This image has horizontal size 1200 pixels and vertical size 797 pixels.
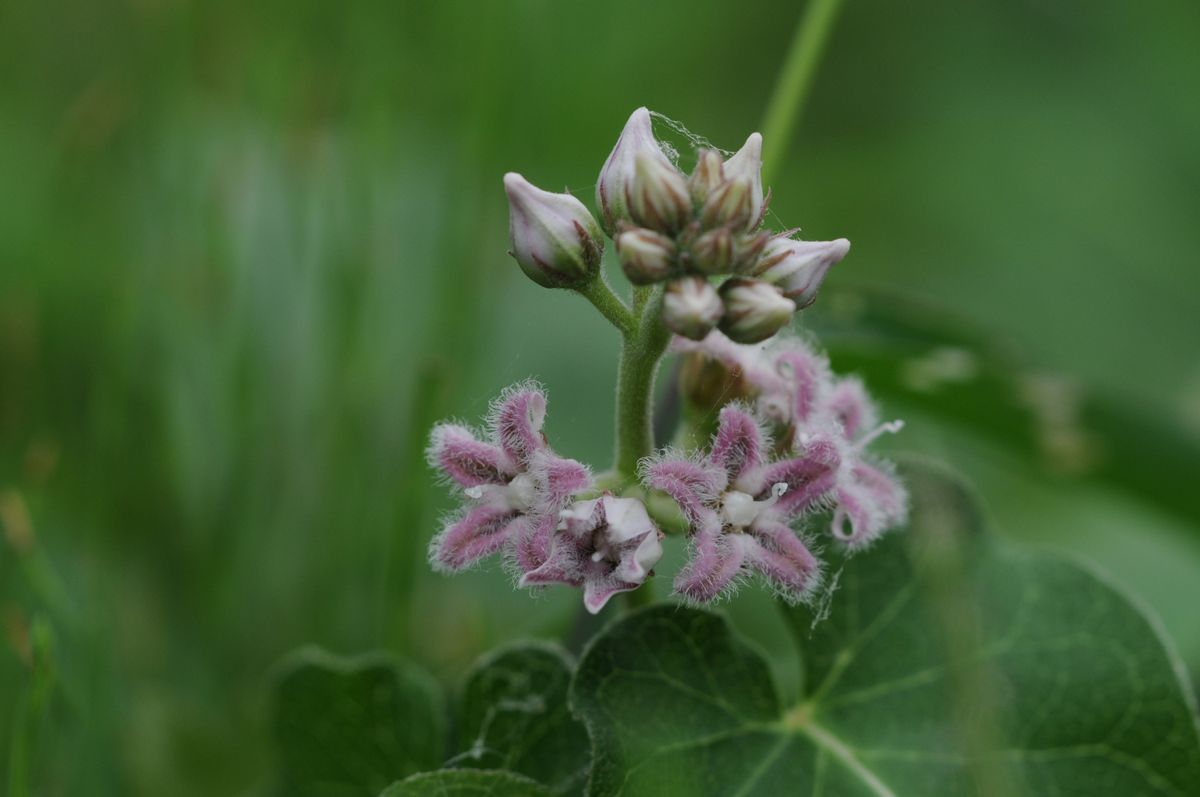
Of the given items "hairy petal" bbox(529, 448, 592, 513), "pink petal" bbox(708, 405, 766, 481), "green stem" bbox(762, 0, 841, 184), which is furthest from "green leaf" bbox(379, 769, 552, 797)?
"green stem" bbox(762, 0, 841, 184)

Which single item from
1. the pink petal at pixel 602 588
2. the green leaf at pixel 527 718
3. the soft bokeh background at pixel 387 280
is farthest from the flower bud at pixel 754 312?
the soft bokeh background at pixel 387 280

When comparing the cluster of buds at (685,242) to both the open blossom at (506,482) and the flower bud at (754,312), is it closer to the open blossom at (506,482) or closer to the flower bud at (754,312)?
the flower bud at (754,312)

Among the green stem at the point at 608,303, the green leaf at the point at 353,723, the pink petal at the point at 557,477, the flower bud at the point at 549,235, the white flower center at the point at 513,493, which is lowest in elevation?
the green leaf at the point at 353,723

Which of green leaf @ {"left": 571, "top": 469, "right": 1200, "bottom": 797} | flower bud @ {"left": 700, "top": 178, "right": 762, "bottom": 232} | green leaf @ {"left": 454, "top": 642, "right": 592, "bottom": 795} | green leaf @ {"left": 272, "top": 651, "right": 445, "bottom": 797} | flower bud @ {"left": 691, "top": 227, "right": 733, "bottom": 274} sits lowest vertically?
green leaf @ {"left": 272, "top": 651, "right": 445, "bottom": 797}

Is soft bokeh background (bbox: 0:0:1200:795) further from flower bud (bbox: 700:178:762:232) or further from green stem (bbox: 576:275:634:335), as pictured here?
flower bud (bbox: 700:178:762:232)

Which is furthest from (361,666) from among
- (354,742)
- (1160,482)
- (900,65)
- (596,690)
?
(900,65)

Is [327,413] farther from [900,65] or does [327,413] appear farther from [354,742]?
[900,65]

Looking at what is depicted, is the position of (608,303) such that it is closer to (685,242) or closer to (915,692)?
(685,242)
